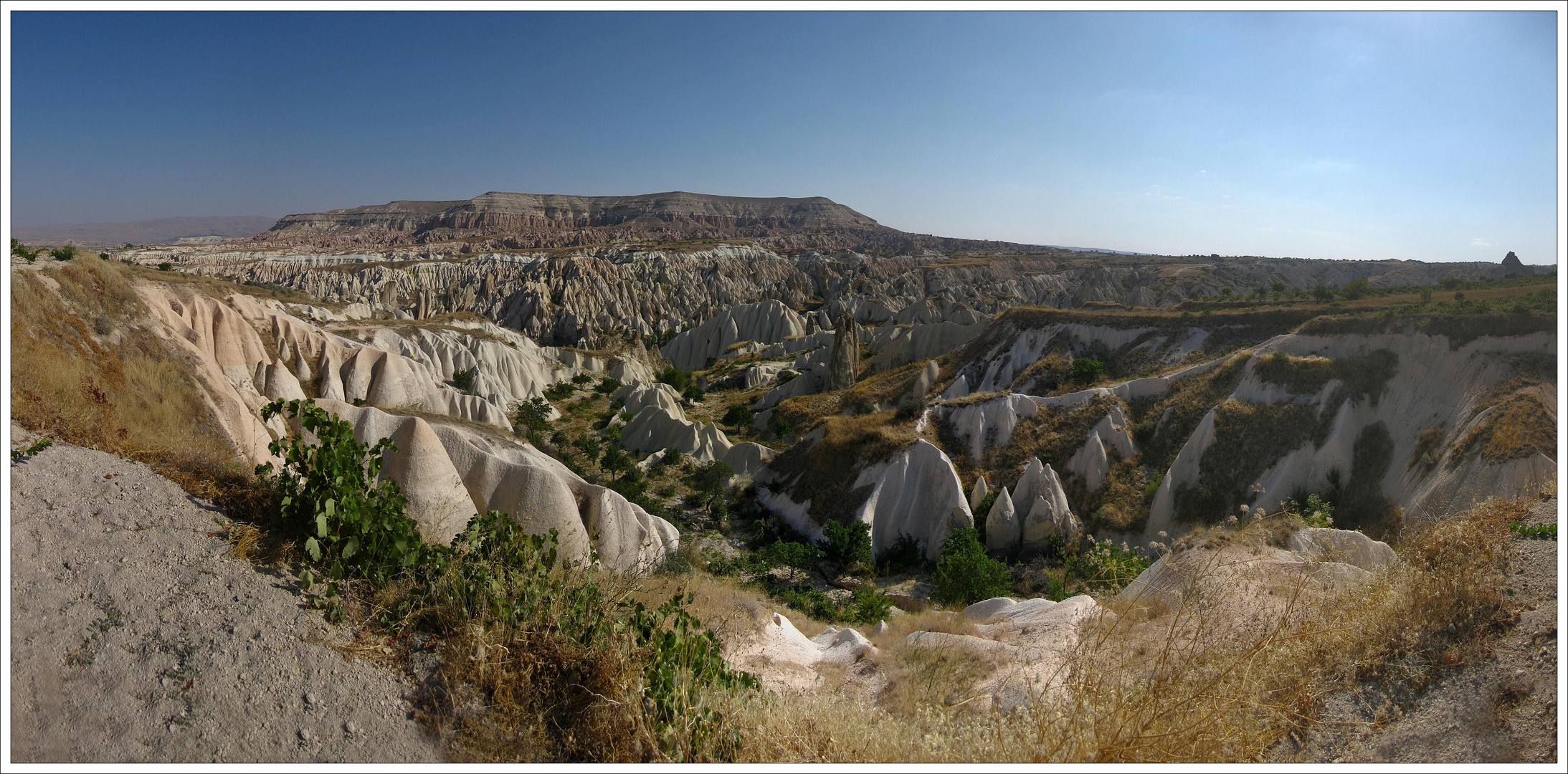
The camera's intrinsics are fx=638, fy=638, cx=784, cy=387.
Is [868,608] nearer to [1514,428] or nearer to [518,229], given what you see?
[1514,428]

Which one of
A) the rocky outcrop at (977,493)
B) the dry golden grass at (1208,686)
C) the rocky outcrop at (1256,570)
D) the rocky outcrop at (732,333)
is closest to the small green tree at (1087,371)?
the rocky outcrop at (977,493)

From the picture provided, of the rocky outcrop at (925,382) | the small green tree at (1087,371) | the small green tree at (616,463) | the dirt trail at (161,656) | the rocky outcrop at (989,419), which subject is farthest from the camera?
the rocky outcrop at (925,382)

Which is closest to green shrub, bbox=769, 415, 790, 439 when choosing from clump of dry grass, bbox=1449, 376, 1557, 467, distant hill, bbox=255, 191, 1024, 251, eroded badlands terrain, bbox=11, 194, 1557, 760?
eroded badlands terrain, bbox=11, 194, 1557, 760

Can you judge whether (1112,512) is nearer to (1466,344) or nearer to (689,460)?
(1466,344)

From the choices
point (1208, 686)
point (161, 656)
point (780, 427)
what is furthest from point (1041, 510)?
point (161, 656)

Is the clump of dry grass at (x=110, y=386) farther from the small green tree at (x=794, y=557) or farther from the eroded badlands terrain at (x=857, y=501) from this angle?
the small green tree at (x=794, y=557)

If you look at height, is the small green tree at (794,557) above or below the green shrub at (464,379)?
below
